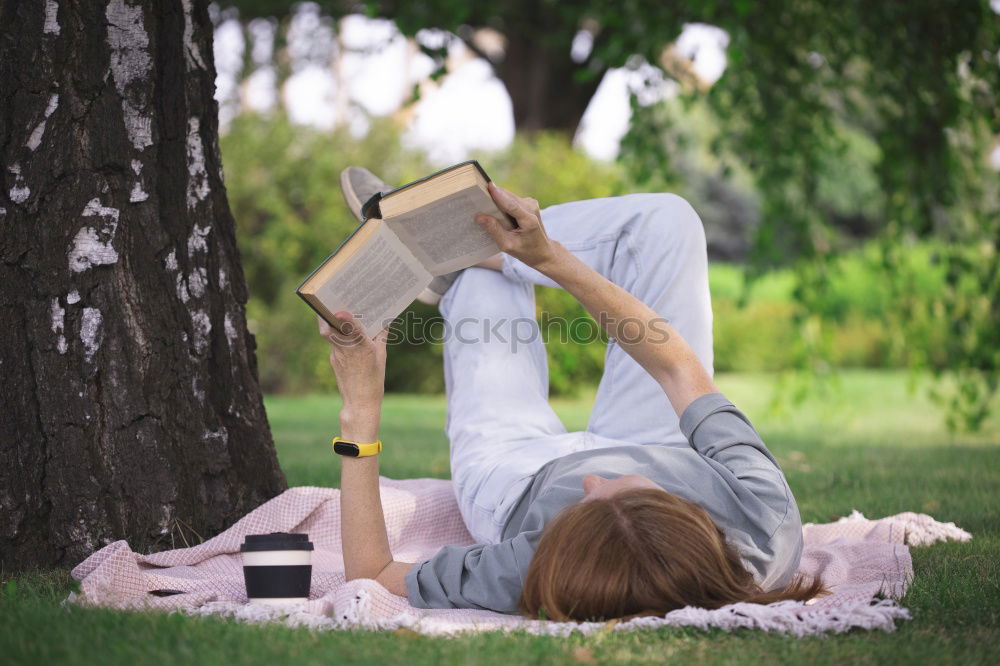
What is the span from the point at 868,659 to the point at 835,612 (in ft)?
0.61

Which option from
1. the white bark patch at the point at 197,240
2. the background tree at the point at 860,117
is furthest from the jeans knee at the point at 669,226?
the background tree at the point at 860,117

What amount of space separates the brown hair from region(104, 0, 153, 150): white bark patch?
5.00 ft

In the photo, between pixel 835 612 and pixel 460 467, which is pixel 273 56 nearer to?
pixel 460 467

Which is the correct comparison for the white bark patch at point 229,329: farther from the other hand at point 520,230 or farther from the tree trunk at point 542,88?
the tree trunk at point 542,88

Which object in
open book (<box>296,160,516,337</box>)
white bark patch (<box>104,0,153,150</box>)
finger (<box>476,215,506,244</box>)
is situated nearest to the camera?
open book (<box>296,160,516,337</box>)

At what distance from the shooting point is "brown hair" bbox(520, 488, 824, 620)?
1.71 m

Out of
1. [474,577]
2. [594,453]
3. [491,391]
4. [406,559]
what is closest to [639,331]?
[594,453]

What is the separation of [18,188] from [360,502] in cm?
119

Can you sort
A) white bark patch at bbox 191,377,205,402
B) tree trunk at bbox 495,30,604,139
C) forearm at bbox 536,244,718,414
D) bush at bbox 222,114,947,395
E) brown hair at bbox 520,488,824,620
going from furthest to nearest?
tree trunk at bbox 495,30,604,139 < bush at bbox 222,114,947,395 < white bark patch at bbox 191,377,205,402 < forearm at bbox 536,244,718,414 < brown hair at bbox 520,488,824,620

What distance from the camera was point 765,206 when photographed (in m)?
6.03

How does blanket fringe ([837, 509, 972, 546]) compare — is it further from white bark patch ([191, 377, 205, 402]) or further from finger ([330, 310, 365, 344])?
white bark patch ([191, 377, 205, 402])

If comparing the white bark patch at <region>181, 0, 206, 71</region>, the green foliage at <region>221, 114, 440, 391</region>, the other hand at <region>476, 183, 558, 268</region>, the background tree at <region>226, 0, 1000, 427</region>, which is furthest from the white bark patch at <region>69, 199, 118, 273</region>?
the green foliage at <region>221, 114, 440, 391</region>

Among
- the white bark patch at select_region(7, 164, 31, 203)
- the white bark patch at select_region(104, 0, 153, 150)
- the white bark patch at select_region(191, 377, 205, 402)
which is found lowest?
the white bark patch at select_region(191, 377, 205, 402)

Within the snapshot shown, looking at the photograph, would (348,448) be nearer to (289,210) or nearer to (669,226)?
(669,226)
